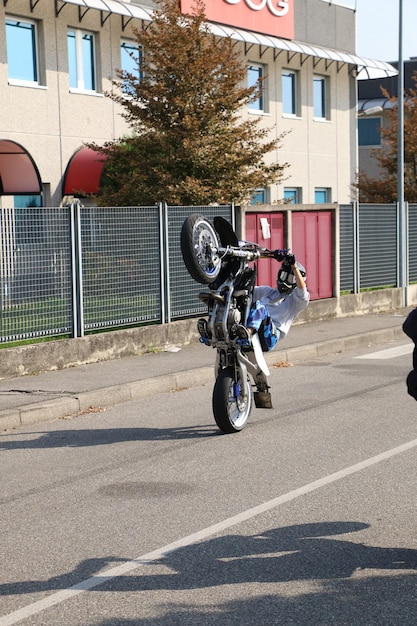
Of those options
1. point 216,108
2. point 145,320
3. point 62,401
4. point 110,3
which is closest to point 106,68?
point 110,3

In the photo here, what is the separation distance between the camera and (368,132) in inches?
2056

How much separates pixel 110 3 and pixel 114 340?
1272 centimetres

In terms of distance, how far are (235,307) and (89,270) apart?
5267 mm

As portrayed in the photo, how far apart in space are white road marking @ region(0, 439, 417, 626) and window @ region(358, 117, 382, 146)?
45154mm

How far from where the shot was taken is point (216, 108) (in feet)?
62.2

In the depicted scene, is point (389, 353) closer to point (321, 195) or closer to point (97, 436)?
point (97, 436)

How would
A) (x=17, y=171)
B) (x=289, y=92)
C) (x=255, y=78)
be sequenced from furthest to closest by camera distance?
1. (x=289, y=92)
2. (x=255, y=78)
3. (x=17, y=171)

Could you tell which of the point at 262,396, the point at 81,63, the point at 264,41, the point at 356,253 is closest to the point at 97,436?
the point at 262,396

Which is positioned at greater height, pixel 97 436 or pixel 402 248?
pixel 402 248

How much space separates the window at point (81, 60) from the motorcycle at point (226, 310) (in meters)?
16.5

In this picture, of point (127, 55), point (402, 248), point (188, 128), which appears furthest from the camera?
point (127, 55)

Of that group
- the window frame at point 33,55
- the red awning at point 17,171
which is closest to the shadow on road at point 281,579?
the red awning at point 17,171

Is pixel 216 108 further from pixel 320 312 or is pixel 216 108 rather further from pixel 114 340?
pixel 114 340

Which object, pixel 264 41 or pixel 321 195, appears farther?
pixel 321 195
